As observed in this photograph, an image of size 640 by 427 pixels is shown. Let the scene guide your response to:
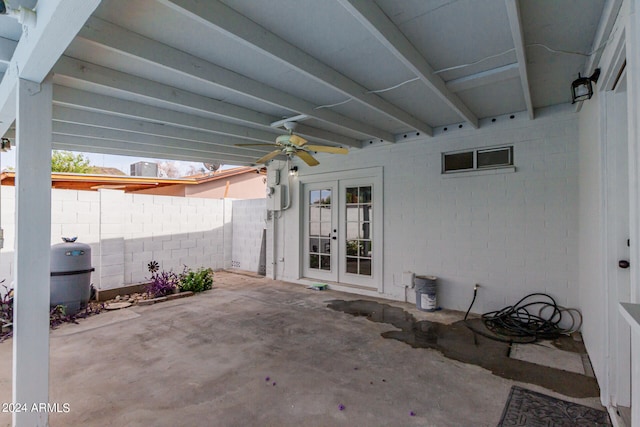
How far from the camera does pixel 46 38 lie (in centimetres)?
164

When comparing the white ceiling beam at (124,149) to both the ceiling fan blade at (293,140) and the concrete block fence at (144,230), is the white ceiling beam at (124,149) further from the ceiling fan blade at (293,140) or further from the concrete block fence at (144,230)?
the ceiling fan blade at (293,140)

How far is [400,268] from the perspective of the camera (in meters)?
5.34

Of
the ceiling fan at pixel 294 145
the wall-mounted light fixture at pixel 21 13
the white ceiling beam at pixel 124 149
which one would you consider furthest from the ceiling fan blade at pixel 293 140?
the white ceiling beam at pixel 124 149

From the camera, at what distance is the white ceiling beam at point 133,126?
391 centimetres

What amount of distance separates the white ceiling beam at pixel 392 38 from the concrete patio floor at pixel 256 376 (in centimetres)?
265

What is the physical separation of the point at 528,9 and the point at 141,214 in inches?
258

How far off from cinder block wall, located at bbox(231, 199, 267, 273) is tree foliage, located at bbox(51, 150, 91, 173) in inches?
334

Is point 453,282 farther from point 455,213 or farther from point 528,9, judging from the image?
point 528,9

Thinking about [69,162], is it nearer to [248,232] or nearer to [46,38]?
[248,232]

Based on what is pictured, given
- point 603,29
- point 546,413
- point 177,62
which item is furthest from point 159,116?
point 546,413

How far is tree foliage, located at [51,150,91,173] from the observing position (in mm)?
12348

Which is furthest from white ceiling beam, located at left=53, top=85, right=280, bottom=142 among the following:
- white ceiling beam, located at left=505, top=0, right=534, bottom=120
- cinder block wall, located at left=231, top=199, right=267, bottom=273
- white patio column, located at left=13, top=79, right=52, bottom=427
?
white ceiling beam, located at left=505, top=0, right=534, bottom=120

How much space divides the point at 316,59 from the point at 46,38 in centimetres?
187

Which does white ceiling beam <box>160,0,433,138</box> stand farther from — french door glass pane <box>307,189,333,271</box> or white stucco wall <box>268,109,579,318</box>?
french door glass pane <box>307,189,333,271</box>
